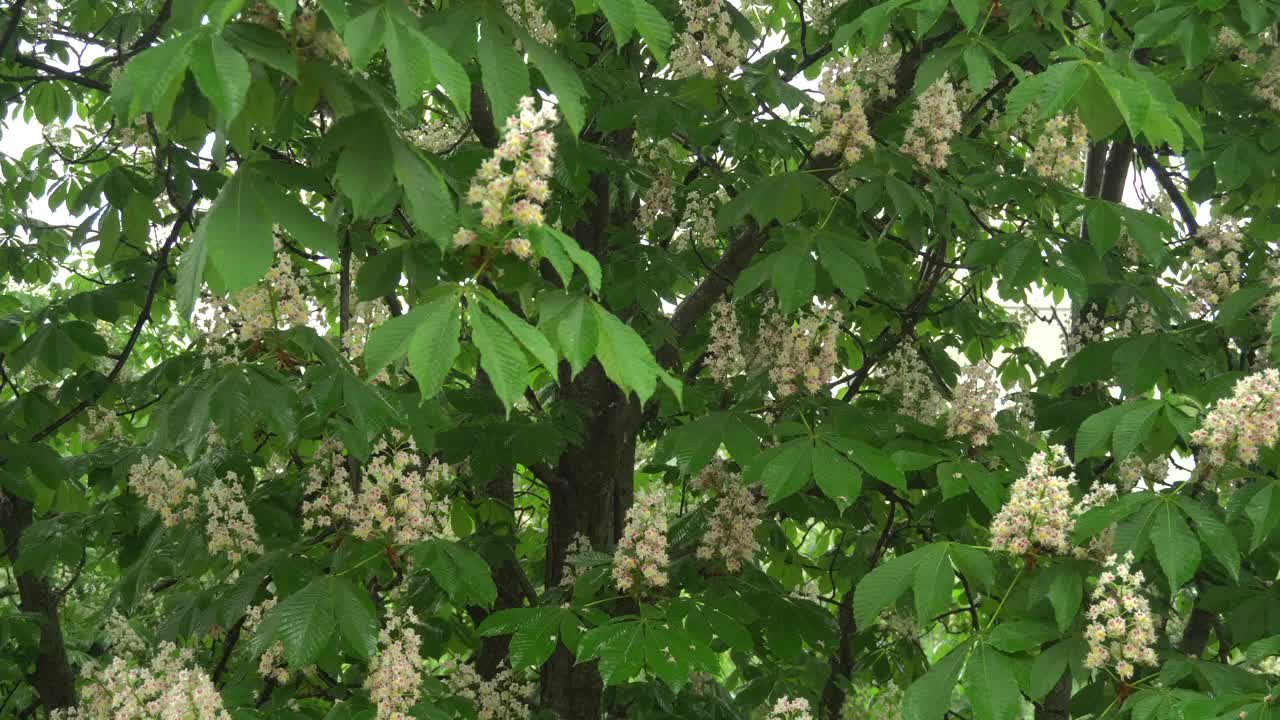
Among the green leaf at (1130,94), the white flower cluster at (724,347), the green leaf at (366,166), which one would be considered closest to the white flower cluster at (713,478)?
the white flower cluster at (724,347)

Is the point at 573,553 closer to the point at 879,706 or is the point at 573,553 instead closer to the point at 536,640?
the point at 536,640

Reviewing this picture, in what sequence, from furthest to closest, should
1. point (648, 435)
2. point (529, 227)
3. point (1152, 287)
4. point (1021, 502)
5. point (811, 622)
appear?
point (648, 435)
point (1152, 287)
point (811, 622)
point (1021, 502)
point (529, 227)

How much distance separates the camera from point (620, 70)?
4438 mm

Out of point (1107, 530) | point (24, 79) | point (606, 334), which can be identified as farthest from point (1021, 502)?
point (24, 79)

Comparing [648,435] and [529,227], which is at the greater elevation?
[648,435]

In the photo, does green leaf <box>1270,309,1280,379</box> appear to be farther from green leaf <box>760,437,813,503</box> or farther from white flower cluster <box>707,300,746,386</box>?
white flower cluster <box>707,300,746,386</box>

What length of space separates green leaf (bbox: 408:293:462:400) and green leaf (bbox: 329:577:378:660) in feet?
3.41

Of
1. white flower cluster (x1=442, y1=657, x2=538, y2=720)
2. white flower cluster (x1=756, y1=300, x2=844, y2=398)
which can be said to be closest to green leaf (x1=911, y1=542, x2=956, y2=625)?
white flower cluster (x1=756, y1=300, x2=844, y2=398)

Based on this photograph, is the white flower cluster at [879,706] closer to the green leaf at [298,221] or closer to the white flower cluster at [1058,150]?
the white flower cluster at [1058,150]

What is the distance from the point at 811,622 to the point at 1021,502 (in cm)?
117

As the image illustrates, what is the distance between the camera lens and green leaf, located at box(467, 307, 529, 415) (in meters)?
2.05

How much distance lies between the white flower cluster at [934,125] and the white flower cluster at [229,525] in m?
2.09

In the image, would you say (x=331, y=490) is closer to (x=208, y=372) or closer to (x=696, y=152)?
(x=208, y=372)

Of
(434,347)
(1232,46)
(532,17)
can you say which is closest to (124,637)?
(532,17)
